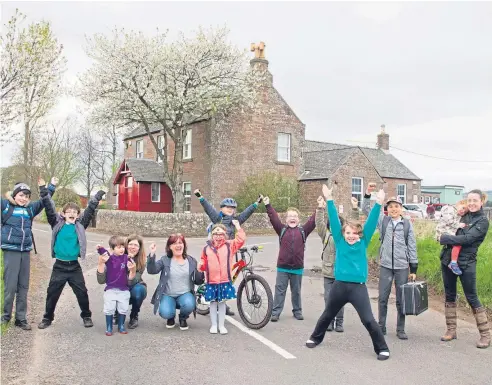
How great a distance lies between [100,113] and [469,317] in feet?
76.3

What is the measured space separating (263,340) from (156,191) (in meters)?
26.8

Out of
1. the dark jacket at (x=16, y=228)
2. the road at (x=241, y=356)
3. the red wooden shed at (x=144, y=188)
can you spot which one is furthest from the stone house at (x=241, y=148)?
the dark jacket at (x=16, y=228)

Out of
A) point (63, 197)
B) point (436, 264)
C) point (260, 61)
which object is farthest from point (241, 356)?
point (63, 197)

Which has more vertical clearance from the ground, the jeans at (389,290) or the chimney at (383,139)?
the chimney at (383,139)

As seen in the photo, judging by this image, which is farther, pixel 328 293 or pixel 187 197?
pixel 187 197

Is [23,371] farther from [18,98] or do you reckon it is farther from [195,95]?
[195,95]

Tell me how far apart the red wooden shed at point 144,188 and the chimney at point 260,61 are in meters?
9.71

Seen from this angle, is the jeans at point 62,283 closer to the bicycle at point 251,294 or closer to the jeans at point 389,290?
the bicycle at point 251,294

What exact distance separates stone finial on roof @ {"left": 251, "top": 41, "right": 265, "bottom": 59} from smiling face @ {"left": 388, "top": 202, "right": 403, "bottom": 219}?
2437cm

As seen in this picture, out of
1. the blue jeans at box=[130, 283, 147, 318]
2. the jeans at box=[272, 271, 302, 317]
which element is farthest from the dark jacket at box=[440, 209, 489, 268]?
the blue jeans at box=[130, 283, 147, 318]

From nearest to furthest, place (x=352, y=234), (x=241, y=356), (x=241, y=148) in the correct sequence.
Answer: (x=241, y=356) < (x=352, y=234) < (x=241, y=148)

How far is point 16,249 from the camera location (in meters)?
6.76

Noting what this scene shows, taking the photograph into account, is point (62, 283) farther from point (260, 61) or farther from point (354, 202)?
point (260, 61)

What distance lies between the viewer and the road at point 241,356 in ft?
16.5
